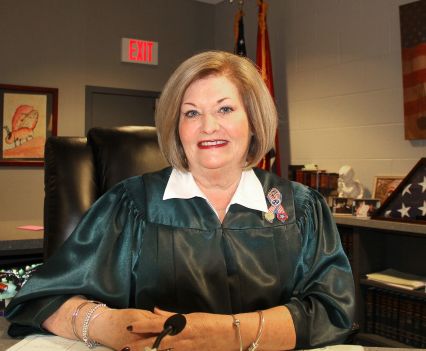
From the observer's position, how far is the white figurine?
3.09m

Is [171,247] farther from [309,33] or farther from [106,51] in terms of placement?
[106,51]

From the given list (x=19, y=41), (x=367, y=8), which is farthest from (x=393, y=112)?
(x=19, y=41)

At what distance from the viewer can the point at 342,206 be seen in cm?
298

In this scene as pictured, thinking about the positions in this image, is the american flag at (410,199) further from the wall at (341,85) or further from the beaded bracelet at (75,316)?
the beaded bracelet at (75,316)

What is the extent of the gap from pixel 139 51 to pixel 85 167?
10.3 ft

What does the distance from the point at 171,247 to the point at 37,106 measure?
317cm

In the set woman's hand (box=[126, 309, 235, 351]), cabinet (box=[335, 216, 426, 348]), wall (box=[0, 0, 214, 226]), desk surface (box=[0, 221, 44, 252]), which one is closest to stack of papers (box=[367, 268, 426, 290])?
cabinet (box=[335, 216, 426, 348])

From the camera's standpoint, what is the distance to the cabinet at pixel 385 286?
2.61m

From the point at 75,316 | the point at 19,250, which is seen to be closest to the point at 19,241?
the point at 19,250

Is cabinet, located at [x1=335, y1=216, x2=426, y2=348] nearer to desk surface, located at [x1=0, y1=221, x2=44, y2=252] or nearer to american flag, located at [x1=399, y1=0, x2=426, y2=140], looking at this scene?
american flag, located at [x1=399, y1=0, x2=426, y2=140]

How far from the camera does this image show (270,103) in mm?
1328

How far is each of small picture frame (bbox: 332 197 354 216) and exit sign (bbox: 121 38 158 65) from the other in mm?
2313

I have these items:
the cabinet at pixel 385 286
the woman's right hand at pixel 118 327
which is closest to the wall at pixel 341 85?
the cabinet at pixel 385 286

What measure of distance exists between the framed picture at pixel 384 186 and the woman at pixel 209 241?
181 cm
